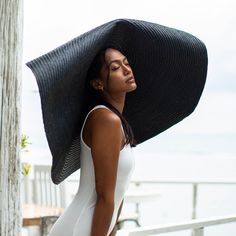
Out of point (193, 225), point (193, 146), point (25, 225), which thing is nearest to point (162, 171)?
point (193, 146)

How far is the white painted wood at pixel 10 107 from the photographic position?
81cm

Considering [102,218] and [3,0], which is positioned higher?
[3,0]

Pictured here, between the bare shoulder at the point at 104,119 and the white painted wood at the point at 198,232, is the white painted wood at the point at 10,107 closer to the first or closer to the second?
the bare shoulder at the point at 104,119

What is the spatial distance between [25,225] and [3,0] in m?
2.07

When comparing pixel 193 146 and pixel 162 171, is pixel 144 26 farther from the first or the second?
pixel 193 146

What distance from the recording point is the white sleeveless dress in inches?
48.3

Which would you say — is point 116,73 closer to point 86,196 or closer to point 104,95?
point 104,95

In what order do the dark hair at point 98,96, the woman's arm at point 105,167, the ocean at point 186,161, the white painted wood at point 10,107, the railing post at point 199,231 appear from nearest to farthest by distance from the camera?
the white painted wood at point 10,107
the woman's arm at point 105,167
the dark hair at point 98,96
the railing post at point 199,231
the ocean at point 186,161

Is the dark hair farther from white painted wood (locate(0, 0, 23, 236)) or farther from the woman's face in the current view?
white painted wood (locate(0, 0, 23, 236))

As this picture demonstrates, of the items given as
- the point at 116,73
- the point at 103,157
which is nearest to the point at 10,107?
the point at 103,157

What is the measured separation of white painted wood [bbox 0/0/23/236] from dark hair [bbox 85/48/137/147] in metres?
0.48

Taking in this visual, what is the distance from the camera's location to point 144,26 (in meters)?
1.42

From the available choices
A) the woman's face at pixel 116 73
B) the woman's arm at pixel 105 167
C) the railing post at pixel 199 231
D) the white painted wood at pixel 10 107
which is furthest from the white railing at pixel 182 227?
the white painted wood at pixel 10 107

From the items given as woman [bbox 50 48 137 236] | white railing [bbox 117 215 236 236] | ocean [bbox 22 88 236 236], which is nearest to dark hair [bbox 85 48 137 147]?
woman [bbox 50 48 137 236]
